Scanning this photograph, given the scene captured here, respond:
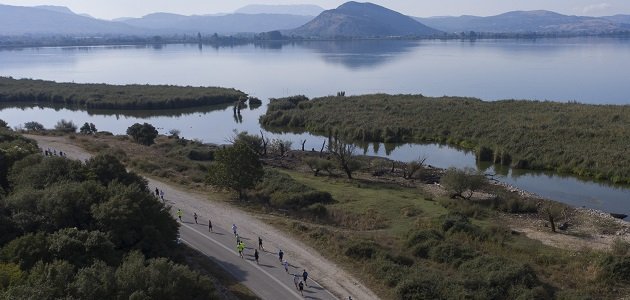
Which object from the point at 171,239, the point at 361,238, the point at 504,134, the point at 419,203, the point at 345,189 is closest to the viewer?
the point at 171,239

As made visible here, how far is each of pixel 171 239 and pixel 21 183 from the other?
1010cm

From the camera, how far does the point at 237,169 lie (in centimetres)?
3472

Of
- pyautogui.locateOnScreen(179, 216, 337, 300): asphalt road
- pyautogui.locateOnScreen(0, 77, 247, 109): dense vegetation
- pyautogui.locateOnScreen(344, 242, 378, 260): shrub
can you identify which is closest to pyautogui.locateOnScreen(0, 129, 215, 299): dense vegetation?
pyautogui.locateOnScreen(179, 216, 337, 300): asphalt road

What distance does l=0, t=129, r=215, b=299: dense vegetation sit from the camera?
16.3m

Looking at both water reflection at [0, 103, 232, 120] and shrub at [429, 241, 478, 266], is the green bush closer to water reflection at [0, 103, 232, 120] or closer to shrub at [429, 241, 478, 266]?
shrub at [429, 241, 478, 266]

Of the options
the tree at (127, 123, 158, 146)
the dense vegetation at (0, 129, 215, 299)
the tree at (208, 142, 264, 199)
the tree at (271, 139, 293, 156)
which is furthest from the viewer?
the tree at (127, 123, 158, 146)

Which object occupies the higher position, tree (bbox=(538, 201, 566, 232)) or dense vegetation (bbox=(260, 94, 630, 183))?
dense vegetation (bbox=(260, 94, 630, 183))

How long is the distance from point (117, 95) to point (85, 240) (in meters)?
79.3

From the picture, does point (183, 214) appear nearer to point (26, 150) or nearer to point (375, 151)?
point (26, 150)

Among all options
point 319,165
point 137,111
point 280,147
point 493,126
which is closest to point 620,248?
point 319,165

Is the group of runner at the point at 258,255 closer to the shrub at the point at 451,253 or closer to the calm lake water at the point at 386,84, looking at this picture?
the shrub at the point at 451,253

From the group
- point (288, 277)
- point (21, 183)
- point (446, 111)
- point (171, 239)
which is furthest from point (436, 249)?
point (446, 111)

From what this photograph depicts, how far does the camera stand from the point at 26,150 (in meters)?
34.9

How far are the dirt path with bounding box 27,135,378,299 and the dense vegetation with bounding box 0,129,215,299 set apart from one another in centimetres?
413
